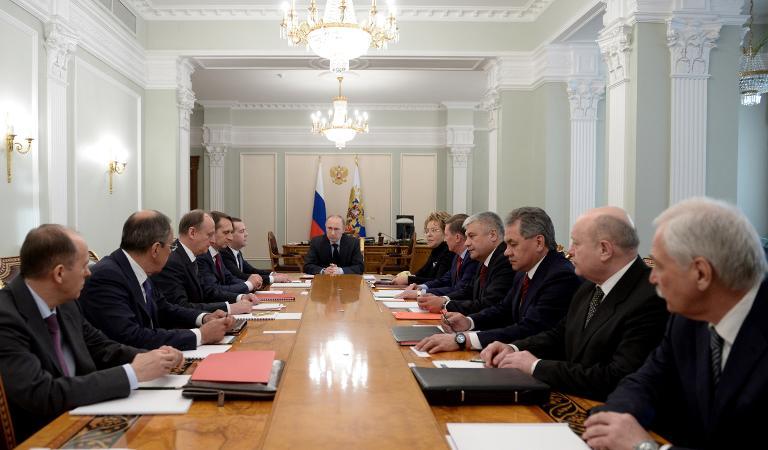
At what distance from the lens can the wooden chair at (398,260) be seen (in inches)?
387

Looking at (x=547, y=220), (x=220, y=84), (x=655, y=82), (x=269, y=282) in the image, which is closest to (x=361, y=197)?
(x=220, y=84)

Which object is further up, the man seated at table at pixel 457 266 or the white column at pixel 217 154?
the white column at pixel 217 154

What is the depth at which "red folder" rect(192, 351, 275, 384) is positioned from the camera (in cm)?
185

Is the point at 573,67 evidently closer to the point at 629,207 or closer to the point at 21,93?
the point at 629,207

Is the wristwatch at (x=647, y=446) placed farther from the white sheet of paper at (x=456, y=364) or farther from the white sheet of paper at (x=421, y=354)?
the white sheet of paper at (x=421, y=354)

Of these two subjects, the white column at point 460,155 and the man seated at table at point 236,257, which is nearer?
the man seated at table at point 236,257

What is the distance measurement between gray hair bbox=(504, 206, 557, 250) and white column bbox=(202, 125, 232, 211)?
1019 centimetres

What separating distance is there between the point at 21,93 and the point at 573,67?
17.4ft

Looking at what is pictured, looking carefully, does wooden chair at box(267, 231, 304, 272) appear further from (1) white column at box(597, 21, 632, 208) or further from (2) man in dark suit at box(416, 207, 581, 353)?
(2) man in dark suit at box(416, 207, 581, 353)

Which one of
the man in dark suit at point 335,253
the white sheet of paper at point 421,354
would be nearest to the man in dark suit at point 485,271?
the white sheet of paper at point 421,354

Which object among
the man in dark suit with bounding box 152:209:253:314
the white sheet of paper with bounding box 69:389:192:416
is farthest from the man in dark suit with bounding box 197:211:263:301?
the white sheet of paper with bounding box 69:389:192:416

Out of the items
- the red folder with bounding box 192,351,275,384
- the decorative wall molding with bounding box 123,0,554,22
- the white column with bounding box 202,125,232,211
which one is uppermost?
the decorative wall molding with bounding box 123,0,554,22

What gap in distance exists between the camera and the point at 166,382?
1976mm

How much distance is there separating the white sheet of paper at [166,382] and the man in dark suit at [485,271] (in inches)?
70.1
